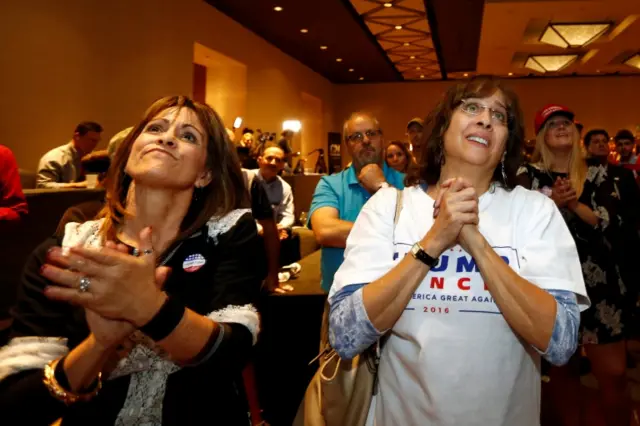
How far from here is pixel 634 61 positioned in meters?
13.1

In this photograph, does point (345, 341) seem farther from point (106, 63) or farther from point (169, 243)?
point (106, 63)

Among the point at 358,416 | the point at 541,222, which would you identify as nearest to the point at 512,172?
the point at 541,222

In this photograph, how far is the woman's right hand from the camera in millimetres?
1273

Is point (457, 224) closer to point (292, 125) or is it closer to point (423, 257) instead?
point (423, 257)

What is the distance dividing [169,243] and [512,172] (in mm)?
961

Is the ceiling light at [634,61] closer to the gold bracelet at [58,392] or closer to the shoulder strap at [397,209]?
the shoulder strap at [397,209]

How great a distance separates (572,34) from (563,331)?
34.8 ft

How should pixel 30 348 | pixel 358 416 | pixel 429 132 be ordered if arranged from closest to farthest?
pixel 30 348
pixel 358 416
pixel 429 132

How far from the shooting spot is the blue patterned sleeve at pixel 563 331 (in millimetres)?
1252

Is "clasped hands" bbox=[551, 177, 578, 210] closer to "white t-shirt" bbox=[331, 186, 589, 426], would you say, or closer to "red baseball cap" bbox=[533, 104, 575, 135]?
"red baseball cap" bbox=[533, 104, 575, 135]

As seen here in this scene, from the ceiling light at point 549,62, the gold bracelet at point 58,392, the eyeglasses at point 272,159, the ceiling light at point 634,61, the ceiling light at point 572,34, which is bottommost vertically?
the gold bracelet at point 58,392

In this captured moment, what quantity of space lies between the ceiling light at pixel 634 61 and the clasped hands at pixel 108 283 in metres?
14.3

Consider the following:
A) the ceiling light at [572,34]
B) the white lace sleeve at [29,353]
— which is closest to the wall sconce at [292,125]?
the ceiling light at [572,34]

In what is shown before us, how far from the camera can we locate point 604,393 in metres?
2.47
